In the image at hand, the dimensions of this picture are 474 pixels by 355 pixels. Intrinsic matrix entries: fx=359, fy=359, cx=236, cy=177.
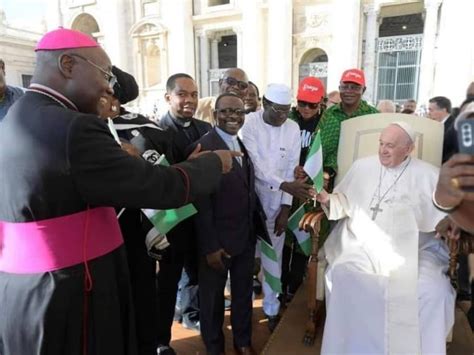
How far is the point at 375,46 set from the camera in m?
14.0

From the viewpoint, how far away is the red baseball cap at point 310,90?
10.9 ft

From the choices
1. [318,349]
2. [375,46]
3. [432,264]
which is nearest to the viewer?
[432,264]

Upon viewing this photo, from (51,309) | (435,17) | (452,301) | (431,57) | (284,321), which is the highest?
(435,17)

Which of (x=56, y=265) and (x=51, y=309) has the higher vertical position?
(x=56, y=265)

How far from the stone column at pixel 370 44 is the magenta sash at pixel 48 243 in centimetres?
1413

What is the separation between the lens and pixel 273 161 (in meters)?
3.03

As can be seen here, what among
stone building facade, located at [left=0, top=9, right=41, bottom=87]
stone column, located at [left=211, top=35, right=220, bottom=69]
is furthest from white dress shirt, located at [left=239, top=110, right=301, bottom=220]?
stone building facade, located at [left=0, top=9, right=41, bottom=87]

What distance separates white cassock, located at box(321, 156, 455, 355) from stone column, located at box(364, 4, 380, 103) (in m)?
12.2

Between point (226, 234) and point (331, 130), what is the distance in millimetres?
1597

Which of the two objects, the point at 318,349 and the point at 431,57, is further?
the point at 431,57

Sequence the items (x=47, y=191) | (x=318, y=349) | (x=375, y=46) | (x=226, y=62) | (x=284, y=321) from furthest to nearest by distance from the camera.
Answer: (x=226, y=62) < (x=375, y=46) < (x=284, y=321) < (x=318, y=349) < (x=47, y=191)

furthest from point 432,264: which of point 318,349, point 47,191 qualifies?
point 47,191

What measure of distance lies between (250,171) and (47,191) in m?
1.50

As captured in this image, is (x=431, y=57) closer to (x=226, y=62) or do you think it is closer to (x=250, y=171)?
(x=226, y=62)
